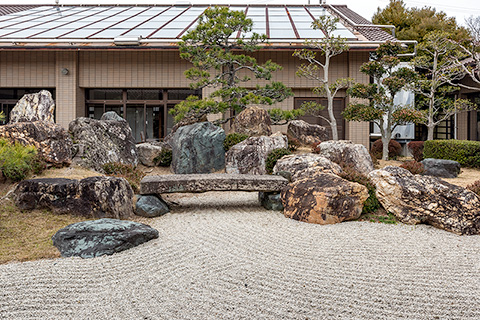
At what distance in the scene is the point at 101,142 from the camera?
30.6 ft

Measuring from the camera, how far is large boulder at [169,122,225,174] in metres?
9.99

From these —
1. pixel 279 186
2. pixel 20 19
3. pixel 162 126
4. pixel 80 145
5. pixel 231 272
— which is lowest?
pixel 231 272

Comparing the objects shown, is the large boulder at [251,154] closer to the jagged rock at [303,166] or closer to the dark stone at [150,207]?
the jagged rock at [303,166]

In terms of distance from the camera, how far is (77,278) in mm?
3678

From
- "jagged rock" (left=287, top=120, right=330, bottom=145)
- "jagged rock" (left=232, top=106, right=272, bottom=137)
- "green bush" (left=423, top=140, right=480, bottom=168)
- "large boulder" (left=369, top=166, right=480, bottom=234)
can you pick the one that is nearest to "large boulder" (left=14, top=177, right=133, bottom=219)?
"large boulder" (left=369, top=166, right=480, bottom=234)

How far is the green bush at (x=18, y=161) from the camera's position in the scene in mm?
6266

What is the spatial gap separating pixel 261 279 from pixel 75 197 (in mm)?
3602

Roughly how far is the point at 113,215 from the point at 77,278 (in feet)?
7.48

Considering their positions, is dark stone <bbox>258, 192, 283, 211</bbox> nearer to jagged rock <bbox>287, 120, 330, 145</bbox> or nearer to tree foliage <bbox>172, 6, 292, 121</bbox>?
tree foliage <bbox>172, 6, 292, 121</bbox>

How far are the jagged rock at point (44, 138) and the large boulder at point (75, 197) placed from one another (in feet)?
6.59

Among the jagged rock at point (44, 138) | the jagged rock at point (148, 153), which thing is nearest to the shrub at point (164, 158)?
the jagged rock at point (148, 153)

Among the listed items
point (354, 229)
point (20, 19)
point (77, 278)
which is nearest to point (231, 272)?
point (77, 278)

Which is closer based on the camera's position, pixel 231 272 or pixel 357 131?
pixel 231 272

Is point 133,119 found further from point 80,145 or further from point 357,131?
point 357,131
